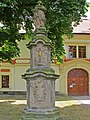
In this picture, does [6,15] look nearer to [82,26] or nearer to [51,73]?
[51,73]

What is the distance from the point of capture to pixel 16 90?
31594mm

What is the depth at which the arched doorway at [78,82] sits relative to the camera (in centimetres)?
3170

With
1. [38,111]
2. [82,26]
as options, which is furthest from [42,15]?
[82,26]

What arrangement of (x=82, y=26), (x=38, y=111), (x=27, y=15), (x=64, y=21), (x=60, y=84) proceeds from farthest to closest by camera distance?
(x=82, y=26), (x=60, y=84), (x=27, y=15), (x=64, y=21), (x=38, y=111)

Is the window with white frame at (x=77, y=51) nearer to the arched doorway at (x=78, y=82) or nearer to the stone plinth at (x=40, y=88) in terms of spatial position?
the arched doorway at (x=78, y=82)

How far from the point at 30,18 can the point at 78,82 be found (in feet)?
54.0

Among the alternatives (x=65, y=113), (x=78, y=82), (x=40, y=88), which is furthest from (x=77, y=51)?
(x=40, y=88)

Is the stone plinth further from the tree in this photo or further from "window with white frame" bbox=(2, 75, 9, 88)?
"window with white frame" bbox=(2, 75, 9, 88)

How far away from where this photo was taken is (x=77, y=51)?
104ft

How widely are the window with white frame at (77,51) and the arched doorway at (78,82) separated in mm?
1540

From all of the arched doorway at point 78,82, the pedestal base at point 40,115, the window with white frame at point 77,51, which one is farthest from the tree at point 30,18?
the arched doorway at point 78,82

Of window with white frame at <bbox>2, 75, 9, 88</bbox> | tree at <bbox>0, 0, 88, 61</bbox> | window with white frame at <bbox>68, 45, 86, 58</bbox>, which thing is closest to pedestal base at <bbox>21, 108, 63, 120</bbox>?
tree at <bbox>0, 0, 88, 61</bbox>

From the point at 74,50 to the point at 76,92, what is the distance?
4.62 m

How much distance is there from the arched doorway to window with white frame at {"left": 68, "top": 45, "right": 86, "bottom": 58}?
1.54 meters
